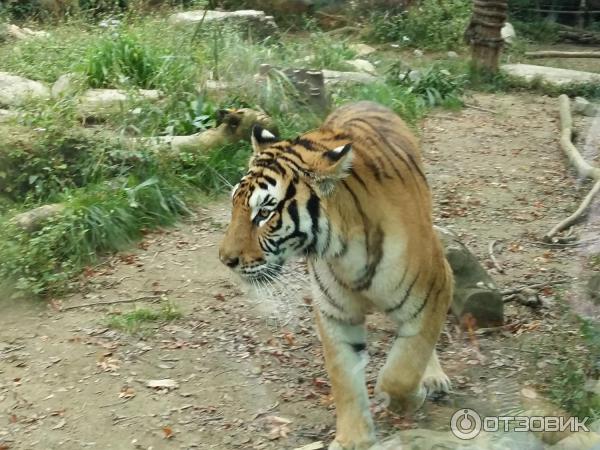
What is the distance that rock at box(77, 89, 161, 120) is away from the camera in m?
6.75

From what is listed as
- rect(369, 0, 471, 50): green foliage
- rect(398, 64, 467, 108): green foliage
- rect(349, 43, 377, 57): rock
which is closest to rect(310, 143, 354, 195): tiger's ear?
rect(398, 64, 467, 108): green foliage

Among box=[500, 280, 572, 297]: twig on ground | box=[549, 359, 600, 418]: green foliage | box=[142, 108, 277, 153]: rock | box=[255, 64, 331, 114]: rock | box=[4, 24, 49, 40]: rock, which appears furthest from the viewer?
box=[4, 24, 49, 40]: rock

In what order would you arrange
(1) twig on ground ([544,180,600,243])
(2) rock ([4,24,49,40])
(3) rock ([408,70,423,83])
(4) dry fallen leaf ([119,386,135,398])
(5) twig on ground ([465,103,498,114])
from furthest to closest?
(3) rock ([408,70,423,83]) → (2) rock ([4,24,49,40]) → (5) twig on ground ([465,103,498,114]) → (1) twig on ground ([544,180,600,243]) → (4) dry fallen leaf ([119,386,135,398])

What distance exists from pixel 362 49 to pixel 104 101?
5522mm

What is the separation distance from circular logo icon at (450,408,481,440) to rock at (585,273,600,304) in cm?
105

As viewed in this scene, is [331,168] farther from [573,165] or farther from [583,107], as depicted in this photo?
[583,107]

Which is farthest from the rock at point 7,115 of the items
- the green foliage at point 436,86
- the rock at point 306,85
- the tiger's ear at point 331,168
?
the green foliage at point 436,86

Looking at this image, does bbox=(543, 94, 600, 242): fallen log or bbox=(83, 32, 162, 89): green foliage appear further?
bbox=(83, 32, 162, 89): green foliage

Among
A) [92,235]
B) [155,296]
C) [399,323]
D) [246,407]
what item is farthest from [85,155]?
[399,323]

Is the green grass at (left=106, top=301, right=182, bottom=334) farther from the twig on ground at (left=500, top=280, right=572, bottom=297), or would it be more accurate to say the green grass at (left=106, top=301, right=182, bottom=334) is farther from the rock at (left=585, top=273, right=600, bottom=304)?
the rock at (left=585, top=273, right=600, bottom=304)

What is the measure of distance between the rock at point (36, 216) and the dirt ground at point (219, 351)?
0.44m

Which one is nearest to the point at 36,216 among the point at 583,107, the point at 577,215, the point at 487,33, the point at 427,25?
the point at 577,215

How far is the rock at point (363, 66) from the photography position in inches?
392

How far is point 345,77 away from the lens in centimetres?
889
